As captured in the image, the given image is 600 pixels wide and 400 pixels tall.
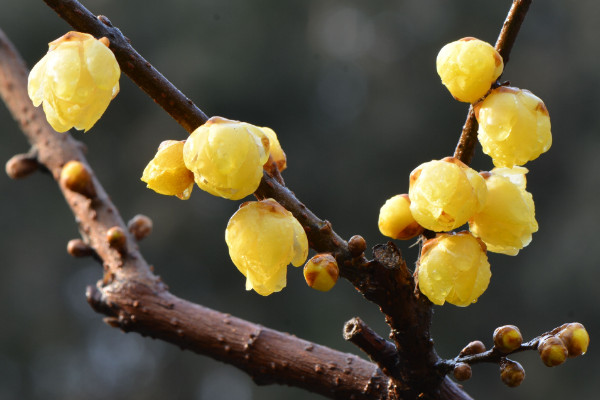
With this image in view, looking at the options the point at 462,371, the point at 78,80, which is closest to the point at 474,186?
the point at 462,371

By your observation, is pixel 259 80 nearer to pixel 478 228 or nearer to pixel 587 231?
pixel 587 231

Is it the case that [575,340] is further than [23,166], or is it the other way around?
[23,166]

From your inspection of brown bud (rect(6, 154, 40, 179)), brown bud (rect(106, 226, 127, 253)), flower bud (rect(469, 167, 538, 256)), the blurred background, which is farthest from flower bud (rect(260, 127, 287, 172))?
the blurred background

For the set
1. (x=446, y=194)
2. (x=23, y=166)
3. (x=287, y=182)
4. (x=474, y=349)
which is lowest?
(x=287, y=182)

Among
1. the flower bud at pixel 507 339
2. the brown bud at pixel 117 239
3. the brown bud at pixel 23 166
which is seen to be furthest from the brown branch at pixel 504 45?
the brown bud at pixel 23 166

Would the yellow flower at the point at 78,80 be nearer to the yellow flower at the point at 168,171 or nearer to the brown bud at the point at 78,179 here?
the yellow flower at the point at 168,171

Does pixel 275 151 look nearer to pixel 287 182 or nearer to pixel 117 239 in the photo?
pixel 117 239

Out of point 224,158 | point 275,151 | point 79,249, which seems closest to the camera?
point 224,158
